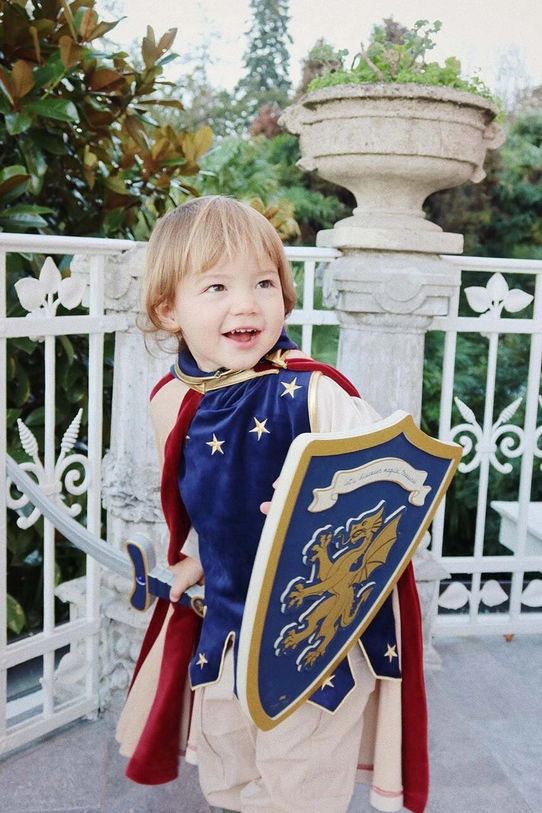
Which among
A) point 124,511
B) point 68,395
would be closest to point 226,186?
point 68,395

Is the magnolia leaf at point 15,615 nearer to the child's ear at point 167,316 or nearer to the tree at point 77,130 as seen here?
the tree at point 77,130

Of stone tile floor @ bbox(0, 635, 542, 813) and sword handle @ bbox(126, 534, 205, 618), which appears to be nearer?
sword handle @ bbox(126, 534, 205, 618)

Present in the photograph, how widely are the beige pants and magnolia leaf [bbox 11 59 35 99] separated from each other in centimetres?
187

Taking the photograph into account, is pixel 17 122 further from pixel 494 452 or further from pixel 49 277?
pixel 494 452

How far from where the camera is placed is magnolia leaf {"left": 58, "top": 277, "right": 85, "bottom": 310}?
2.02 metres

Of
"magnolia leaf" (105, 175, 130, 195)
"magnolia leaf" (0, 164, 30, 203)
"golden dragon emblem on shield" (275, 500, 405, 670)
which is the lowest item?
"golden dragon emblem on shield" (275, 500, 405, 670)

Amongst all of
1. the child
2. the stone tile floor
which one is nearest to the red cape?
the child

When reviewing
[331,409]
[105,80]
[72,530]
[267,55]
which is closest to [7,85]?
[105,80]

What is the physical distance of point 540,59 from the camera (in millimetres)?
11156

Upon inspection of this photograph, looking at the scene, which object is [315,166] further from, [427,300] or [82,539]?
[82,539]

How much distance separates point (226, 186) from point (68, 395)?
17.1ft

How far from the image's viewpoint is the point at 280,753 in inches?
53.3

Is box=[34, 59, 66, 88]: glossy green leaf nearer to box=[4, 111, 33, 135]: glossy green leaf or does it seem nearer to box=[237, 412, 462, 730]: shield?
box=[4, 111, 33, 135]: glossy green leaf

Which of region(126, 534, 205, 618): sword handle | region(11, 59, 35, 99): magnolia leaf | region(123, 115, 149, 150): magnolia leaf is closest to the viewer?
region(126, 534, 205, 618): sword handle
